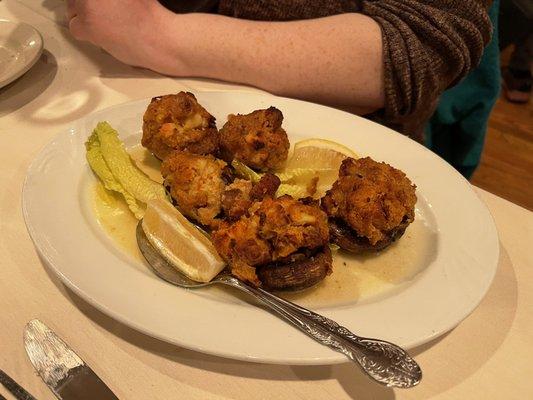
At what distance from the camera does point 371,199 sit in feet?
3.16

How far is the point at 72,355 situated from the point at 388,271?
51 cm

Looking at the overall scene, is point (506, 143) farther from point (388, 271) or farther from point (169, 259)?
point (169, 259)

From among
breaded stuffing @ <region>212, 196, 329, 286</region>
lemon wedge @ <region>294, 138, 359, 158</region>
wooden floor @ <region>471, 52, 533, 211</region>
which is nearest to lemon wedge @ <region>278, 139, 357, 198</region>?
lemon wedge @ <region>294, 138, 359, 158</region>

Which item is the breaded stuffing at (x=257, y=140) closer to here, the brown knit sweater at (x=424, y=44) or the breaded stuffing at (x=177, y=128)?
the breaded stuffing at (x=177, y=128)

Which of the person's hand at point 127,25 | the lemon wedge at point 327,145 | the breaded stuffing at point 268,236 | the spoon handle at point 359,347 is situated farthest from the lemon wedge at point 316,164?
the person's hand at point 127,25

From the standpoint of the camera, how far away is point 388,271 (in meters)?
0.97

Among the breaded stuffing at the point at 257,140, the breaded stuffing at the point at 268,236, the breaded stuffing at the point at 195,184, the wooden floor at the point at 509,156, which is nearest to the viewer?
the breaded stuffing at the point at 268,236

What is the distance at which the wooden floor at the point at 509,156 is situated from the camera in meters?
2.79

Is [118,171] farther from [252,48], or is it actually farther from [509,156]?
[509,156]

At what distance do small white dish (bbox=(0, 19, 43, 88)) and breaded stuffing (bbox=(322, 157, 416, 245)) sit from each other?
2.79ft

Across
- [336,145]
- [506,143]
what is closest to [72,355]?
[336,145]

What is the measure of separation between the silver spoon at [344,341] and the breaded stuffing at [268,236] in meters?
0.04

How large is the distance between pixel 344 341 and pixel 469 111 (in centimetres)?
126

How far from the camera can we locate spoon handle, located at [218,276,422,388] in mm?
750
